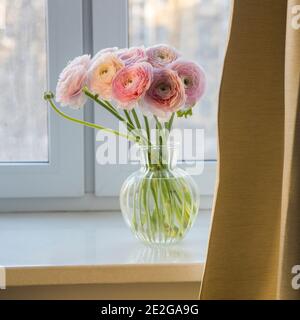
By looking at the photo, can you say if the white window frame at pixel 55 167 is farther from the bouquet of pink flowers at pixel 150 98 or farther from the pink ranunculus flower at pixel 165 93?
the pink ranunculus flower at pixel 165 93

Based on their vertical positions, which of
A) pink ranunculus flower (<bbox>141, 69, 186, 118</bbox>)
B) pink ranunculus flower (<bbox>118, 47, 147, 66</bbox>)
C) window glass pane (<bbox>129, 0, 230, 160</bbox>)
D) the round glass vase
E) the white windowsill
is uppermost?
window glass pane (<bbox>129, 0, 230, 160</bbox>)

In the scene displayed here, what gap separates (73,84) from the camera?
1210 millimetres

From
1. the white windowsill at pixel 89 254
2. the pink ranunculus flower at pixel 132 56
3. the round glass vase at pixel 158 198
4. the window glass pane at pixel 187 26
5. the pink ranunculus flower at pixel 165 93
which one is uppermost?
the window glass pane at pixel 187 26

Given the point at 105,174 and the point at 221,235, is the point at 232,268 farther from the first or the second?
the point at 105,174

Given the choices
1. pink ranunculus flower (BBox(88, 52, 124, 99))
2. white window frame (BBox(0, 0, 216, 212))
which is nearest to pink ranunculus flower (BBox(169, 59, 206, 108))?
pink ranunculus flower (BBox(88, 52, 124, 99))

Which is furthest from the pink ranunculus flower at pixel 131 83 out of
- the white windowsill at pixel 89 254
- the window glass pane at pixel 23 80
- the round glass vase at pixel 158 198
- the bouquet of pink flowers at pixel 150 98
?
the window glass pane at pixel 23 80

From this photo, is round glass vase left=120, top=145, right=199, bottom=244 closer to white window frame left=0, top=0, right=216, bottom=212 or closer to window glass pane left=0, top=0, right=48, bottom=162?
white window frame left=0, top=0, right=216, bottom=212

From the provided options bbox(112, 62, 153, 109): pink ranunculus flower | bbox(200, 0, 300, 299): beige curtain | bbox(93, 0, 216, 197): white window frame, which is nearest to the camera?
bbox(200, 0, 300, 299): beige curtain

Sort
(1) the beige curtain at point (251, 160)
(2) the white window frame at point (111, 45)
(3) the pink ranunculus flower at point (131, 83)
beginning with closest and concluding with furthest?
(1) the beige curtain at point (251, 160) < (3) the pink ranunculus flower at point (131, 83) < (2) the white window frame at point (111, 45)

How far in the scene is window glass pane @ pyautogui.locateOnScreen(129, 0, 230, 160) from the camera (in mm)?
1542

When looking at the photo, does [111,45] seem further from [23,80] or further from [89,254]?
[89,254]

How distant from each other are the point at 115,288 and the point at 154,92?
1.27 ft

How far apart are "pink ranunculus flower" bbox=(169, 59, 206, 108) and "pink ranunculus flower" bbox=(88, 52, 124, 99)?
0.11 metres

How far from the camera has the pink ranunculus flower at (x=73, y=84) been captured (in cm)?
121
